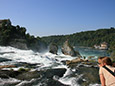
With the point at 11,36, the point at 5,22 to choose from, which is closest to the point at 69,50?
the point at 11,36

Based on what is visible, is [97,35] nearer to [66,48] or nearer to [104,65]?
[66,48]

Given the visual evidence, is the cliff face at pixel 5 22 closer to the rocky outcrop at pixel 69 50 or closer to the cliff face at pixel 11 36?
the cliff face at pixel 11 36

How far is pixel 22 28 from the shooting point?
221 ft

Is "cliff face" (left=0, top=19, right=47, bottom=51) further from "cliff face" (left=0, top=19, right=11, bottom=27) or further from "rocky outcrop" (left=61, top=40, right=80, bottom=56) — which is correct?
"rocky outcrop" (left=61, top=40, right=80, bottom=56)

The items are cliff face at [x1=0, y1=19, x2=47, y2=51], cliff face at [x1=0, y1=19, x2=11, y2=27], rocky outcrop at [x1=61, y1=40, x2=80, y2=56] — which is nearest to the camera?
rocky outcrop at [x1=61, y1=40, x2=80, y2=56]

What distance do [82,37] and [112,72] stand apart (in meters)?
175

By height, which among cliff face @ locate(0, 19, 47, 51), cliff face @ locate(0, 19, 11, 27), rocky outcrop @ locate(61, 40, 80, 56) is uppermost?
cliff face @ locate(0, 19, 11, 27)

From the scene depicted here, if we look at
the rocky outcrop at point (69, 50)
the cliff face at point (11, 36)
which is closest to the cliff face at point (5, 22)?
the cliff face at point (11, 36)

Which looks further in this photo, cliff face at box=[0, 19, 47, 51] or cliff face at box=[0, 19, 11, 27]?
cliff face at box=[0, 19, 11, 27]

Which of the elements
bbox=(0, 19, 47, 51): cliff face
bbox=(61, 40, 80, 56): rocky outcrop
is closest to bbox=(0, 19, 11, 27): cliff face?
bbox=(0, 19, 47, 51): cliff face

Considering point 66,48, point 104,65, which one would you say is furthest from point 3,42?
point 104,65

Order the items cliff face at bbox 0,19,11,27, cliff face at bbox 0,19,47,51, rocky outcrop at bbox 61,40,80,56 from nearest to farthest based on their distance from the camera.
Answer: rocky outcrop at bbox 61,40,80,56 → cliff face at bbox 0,19,47,51 → cliff face at bbox 0,19,11,27

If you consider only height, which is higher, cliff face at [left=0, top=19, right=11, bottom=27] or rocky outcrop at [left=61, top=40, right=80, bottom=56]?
cliff face at [left=0, top=19, right=11, bottom=27]

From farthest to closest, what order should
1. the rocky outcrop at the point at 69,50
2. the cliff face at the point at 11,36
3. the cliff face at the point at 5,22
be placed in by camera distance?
the cliff face at the point at 5,22
the cliff face at the point at 11,36
the rocky outcrop at the point at 69,50
